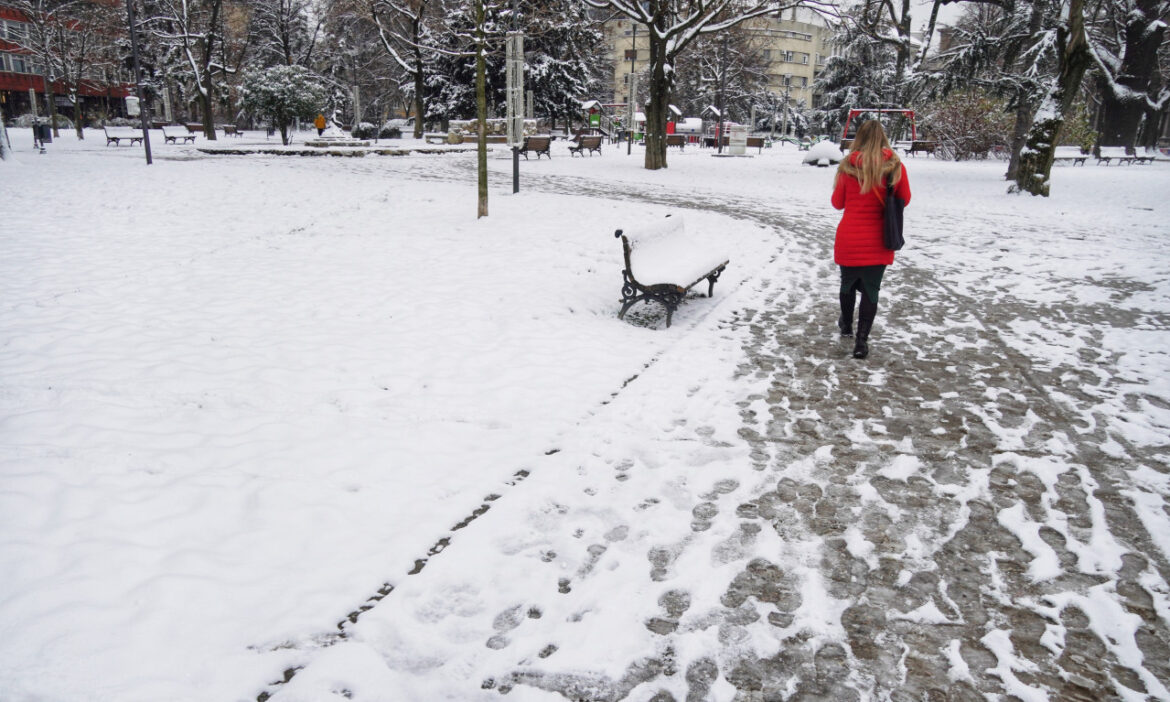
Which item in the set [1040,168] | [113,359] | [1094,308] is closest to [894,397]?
[1094,308]

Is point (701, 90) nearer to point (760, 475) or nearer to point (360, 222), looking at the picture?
point (360, 222)

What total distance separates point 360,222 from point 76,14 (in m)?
37.6

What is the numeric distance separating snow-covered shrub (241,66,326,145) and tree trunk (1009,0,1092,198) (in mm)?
24992

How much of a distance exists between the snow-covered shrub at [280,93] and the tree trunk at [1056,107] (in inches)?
984

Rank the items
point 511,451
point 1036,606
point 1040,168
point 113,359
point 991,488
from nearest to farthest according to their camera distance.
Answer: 1. point 1036,606
2. point 991,488
3. point 511,451
4. point 113,359
5. point 1040,168

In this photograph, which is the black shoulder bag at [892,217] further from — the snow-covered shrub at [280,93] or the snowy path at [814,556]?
the snow-covered shrub at [280,93]

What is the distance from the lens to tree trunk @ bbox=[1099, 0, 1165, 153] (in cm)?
3100

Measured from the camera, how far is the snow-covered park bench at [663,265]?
682 cm

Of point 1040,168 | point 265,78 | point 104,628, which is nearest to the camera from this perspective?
point 104,628

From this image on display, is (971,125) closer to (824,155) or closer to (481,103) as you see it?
(824,155)

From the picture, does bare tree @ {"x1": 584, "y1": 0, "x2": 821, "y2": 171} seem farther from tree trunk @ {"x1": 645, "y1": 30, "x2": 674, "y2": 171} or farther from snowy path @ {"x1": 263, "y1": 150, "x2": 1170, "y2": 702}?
snowy path @ {"x1": 263, "y1": 150, "x2": 1170, "y2": 702}

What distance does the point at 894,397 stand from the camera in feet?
17.4

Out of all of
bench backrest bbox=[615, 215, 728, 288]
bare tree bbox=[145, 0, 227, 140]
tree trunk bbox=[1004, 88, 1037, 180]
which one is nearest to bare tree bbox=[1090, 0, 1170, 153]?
tree trunk bbox=[1004, 88, 1037, 180]

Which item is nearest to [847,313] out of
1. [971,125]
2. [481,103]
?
[481,103]
